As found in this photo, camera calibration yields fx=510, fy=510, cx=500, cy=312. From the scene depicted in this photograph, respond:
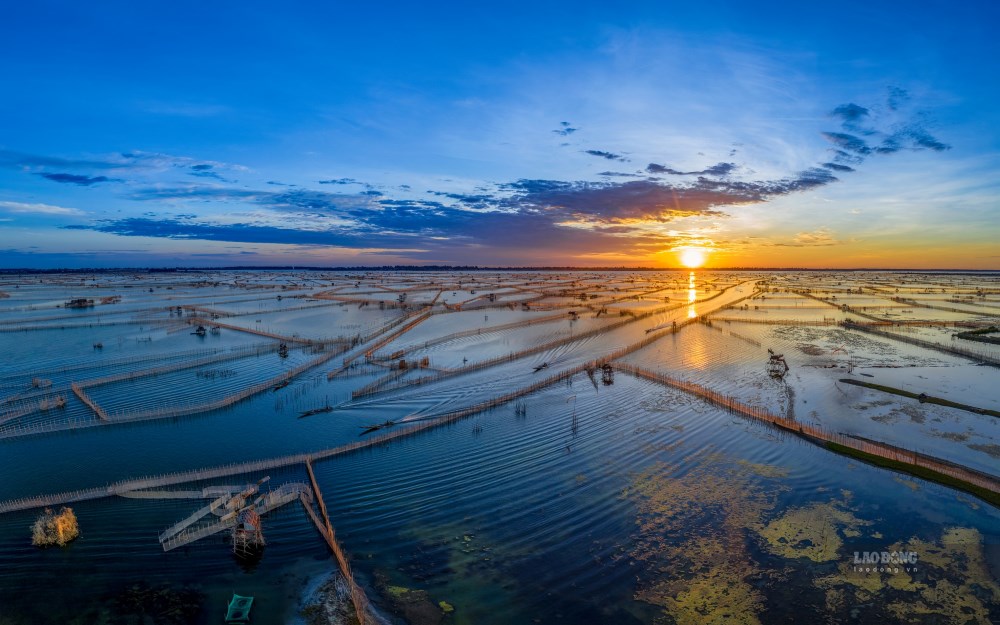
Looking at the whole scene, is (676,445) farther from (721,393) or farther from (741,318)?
(741,318)

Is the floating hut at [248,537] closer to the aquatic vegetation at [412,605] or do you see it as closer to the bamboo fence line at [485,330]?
the aquatic vegetation at [412,605]

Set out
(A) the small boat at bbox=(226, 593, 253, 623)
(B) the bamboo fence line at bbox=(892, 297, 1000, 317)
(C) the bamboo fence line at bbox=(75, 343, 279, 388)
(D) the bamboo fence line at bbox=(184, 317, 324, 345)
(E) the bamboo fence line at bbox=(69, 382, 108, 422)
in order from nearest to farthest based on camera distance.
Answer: (A) the small boat at bbox=(226, 593, 253, 623) → (E) the bamboo fence line at bbox=(69, 382, 108, 422) → (C) the bamboo fence line at bbox=(75, 343, 279, 388) → (D) the bamboo fence line at bbox=(184, 317, 324, 345) → (B) the bamboo fence line at bbox=(892, 297, 1000, 317)

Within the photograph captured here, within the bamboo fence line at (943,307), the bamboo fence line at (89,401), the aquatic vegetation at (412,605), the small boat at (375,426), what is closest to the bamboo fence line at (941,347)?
the bamboo fence line at (943,307)

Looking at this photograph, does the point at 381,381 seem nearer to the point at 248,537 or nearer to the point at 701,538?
the point at 248,537

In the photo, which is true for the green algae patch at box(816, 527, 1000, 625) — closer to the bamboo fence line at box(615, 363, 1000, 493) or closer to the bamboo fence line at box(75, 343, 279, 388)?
the bamboo fence line at box(615, 363, 1000, 493)

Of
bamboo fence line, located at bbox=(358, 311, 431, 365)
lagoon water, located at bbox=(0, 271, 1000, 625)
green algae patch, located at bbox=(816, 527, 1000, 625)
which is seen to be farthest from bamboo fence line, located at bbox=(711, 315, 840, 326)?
green algae patch, located at bbox=(816, 527, 1000, 625)

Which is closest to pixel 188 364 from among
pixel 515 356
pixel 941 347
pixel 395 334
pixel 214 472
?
pixel 395 334
